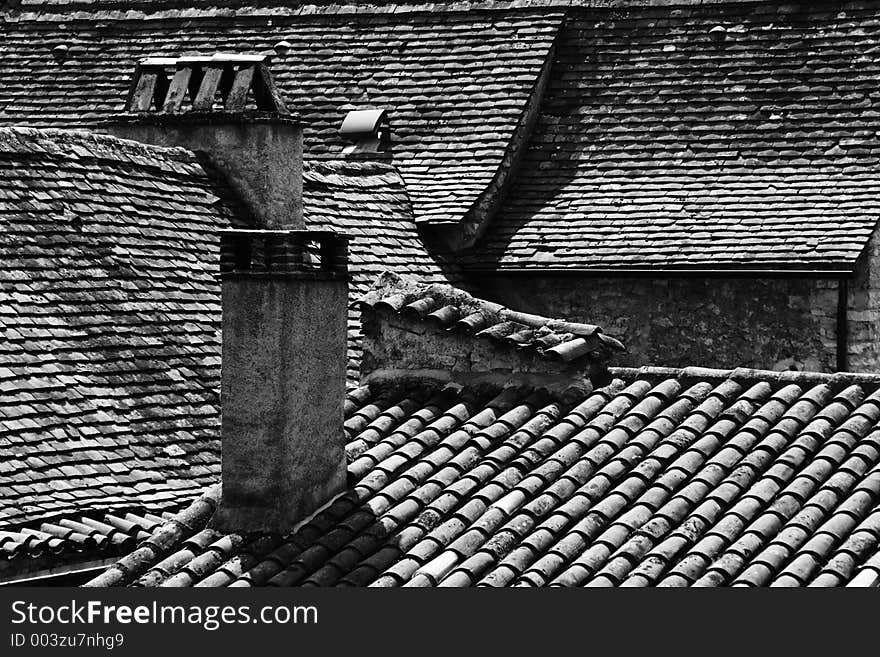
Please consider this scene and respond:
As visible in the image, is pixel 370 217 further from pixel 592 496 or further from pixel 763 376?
pixel 592 496

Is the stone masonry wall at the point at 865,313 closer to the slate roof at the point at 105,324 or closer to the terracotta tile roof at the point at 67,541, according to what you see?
the slate roof at the point at 105,324

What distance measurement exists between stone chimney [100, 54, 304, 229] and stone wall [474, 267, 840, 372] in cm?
328

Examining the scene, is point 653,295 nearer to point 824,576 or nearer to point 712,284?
point 712,284

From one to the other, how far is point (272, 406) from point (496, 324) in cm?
190

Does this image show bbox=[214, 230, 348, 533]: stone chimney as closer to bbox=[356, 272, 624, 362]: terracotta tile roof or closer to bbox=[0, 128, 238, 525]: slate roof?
bbox=[356, 272, 624, 362]: terracotta tile roof

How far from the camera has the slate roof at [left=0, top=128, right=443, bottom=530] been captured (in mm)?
12688

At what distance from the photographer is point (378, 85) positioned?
21.1 metres

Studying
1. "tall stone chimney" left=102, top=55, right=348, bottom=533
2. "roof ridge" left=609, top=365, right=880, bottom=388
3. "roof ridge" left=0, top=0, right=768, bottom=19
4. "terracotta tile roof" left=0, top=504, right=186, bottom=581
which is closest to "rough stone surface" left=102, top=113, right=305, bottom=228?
"roof ridge" left=0, top=0, right=768, bottom=19

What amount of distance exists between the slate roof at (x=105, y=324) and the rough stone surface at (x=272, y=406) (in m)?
2.75

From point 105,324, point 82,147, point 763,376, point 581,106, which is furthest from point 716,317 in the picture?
point 763,376

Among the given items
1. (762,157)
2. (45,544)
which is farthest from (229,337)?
(762,157)

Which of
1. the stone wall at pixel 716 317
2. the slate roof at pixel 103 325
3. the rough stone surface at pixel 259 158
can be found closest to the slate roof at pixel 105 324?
the slate roof at pixel 103 325

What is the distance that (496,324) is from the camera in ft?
36.0

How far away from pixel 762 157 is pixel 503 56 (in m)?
3.56
